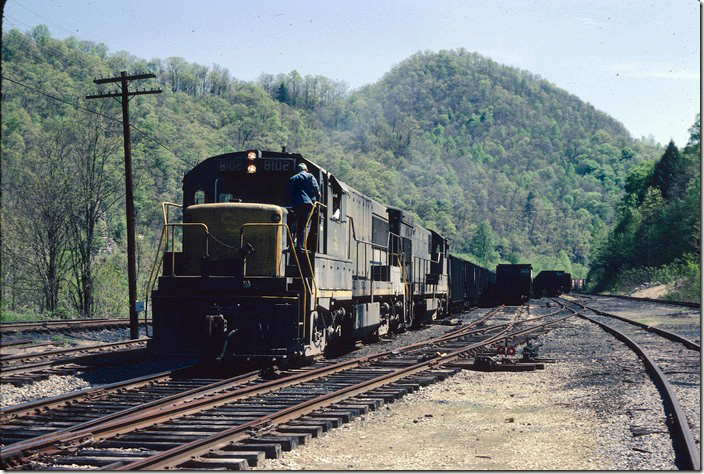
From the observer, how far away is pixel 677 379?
12.4m

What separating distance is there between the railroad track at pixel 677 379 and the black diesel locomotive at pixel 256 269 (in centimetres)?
559

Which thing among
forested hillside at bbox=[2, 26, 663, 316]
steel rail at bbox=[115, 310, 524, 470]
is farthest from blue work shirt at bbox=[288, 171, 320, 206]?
forested hillside at bbox=[2, 26, 663, 316]

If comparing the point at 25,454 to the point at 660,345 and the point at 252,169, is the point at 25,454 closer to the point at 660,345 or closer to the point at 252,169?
the point at 252,169

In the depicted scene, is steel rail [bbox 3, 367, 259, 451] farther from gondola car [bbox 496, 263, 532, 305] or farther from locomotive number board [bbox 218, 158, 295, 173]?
gondola car [bbox 496, 263, 532, 305]

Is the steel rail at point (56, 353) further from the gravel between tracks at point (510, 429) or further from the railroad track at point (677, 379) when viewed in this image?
the railroad track at point (677, 379)

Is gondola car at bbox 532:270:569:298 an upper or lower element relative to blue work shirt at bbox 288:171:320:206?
lower

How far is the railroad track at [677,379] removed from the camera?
7.15 meters

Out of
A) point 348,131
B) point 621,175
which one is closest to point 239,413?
point 348,131

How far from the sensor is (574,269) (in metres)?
154

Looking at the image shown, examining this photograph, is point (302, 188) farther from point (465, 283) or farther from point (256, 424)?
point (465, 283)

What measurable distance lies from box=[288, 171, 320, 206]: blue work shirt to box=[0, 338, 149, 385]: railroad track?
4.47 meters

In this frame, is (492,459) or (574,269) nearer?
(492,459)

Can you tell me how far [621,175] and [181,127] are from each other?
13870 centimetres

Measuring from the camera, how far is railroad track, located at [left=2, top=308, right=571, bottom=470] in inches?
256
